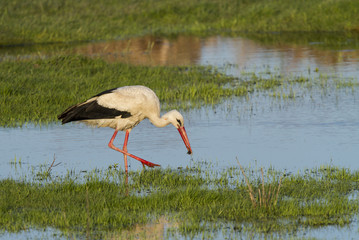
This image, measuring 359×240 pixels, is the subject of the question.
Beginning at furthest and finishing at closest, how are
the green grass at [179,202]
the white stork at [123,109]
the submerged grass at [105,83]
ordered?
1. the submerged grass at [105,83]
2. the white stork at [123,109]
3. the green grass at [179,202]

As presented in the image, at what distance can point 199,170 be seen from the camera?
29.2ft

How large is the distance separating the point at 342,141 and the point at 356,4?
18.6 m

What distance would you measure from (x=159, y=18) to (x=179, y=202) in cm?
2541

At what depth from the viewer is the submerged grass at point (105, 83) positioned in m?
13.2

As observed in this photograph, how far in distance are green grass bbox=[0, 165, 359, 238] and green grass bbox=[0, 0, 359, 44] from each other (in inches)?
715

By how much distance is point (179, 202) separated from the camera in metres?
7.30

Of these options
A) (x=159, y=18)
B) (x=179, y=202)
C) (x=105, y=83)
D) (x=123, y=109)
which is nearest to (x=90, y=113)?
(x=123, y=109)

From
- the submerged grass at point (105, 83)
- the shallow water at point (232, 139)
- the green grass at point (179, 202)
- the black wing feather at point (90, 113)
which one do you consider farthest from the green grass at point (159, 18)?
the green grass at point (179, 202)

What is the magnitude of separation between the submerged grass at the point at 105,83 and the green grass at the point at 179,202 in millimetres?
4403

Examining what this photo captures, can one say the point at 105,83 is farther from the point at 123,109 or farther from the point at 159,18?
the point at 159,18

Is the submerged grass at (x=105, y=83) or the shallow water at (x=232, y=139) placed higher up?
the submerged grass at (x=105, y=83)

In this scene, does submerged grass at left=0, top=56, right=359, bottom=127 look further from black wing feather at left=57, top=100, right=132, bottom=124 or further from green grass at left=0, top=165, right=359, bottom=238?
green grass at left=0, top=165, right=359, bottom=238

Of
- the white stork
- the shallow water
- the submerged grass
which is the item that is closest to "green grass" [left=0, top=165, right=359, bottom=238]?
the shallow water

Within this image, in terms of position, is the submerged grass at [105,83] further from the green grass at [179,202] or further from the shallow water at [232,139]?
the green grass at [179,202]
